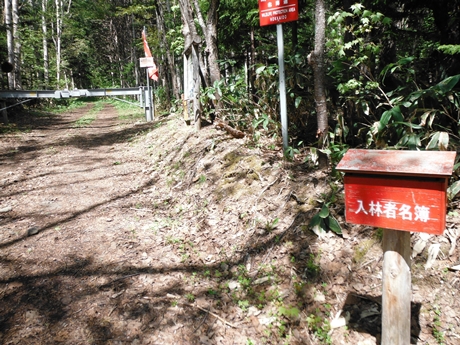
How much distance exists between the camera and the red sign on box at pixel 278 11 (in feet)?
12.3

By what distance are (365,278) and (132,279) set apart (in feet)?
7.47

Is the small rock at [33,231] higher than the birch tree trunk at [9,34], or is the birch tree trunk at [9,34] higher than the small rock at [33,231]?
the birch tree trunk at [9,34]

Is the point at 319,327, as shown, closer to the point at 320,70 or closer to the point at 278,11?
the point at 320,70

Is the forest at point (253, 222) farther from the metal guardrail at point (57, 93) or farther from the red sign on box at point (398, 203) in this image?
the metal guardrail at point (57, 93)

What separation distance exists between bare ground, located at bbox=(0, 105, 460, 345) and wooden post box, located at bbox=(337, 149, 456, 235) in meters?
1.10

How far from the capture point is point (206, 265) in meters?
3.49

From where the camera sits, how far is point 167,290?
10.2 feet

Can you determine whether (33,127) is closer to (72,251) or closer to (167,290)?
(72,251)

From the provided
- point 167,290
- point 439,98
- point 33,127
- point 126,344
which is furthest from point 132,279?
point 33,127

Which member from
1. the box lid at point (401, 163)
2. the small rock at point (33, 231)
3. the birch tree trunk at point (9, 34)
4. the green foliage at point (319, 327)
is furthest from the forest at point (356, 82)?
the birch tree trunk at point (9, 34)

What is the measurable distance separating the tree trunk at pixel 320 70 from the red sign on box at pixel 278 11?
0.90 feet

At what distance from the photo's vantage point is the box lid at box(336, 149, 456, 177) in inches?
68.9

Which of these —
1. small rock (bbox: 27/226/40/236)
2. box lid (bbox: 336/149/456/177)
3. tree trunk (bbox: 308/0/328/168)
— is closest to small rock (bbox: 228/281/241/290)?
box lid (bbox: 336/149/456/177)

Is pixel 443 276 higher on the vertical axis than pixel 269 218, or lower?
lower
